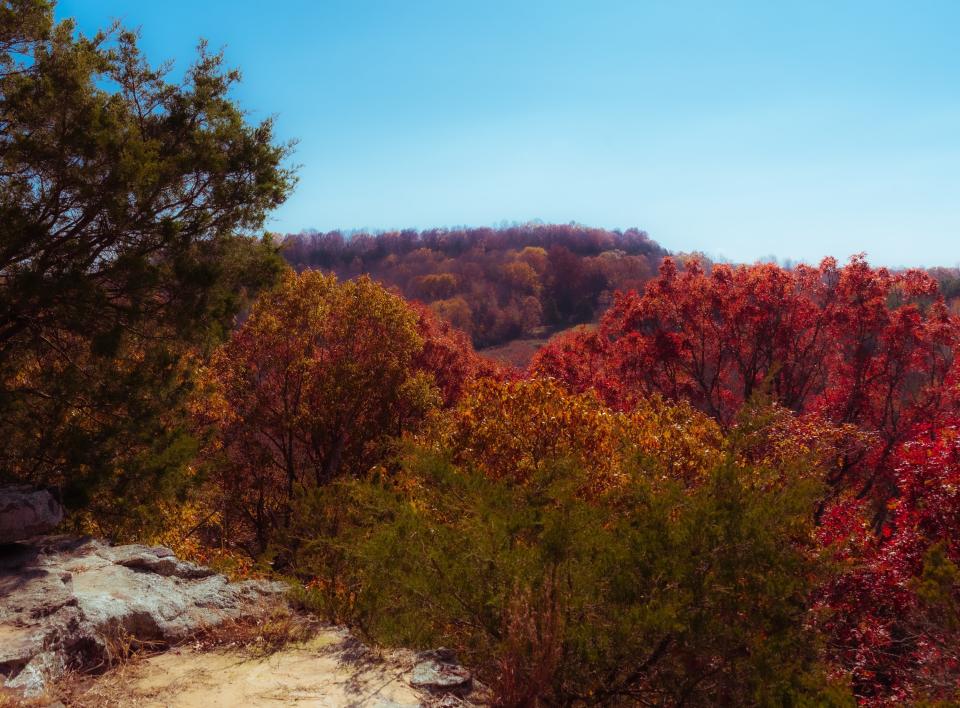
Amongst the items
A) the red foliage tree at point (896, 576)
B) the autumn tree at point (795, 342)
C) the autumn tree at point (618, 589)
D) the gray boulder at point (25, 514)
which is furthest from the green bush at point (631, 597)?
the autumn tree at point (795, 342)

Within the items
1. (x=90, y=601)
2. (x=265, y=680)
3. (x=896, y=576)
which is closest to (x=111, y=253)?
(x=90, y=601)

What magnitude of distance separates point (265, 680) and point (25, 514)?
3.46 meters

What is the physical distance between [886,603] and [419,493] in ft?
17.8

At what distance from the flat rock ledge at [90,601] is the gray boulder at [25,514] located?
42 mm

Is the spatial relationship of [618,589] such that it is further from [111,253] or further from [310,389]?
[310,389]

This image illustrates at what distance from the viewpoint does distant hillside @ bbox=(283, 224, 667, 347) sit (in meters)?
76.1

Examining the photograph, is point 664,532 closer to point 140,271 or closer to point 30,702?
point 30,702

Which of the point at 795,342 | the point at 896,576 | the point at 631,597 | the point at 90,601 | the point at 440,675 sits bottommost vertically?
the point at 896,576

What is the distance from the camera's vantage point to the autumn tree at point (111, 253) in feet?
28.3

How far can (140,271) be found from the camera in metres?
9.16

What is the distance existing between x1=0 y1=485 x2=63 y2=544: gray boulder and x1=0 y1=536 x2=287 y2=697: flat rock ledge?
4 centimetres

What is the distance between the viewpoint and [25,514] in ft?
21.7

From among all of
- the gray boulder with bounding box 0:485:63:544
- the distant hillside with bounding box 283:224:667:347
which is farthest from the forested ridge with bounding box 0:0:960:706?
the distant hillside with bounding box 283:224:667:347

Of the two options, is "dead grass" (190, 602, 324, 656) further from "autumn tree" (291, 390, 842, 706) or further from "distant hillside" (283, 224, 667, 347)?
"distant hillside" (283, 224, 667, 347)
